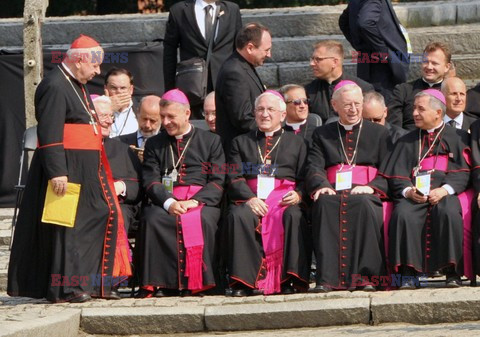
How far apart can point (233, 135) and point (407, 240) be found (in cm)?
195

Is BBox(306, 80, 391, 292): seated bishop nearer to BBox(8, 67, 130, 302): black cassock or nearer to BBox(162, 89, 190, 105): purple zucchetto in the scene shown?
BBox(162, 89, 190, 105): purple zucchetto

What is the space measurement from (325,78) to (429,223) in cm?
220

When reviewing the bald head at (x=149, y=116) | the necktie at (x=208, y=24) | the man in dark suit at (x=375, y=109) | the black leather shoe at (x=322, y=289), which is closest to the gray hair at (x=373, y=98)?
the man in dark suit at (x=375, y=109)

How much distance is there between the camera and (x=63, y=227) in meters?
11.6

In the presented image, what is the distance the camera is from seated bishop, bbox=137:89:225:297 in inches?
462

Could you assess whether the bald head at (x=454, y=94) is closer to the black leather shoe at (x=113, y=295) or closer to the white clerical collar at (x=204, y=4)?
the white clerical collar at (x=204, y=4)

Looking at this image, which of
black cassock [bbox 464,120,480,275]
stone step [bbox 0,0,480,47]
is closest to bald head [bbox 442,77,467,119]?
black cassock [bbox 464,120,480,275]

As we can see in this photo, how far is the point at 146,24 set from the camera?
1758 centimetres

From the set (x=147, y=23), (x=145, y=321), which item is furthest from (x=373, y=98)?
(x=147, y=23)

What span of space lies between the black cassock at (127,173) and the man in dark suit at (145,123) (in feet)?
1.63

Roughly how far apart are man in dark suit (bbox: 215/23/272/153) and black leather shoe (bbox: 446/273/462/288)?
84.8 inches

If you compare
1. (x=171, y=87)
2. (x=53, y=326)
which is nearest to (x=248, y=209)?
(x=53, y=326)

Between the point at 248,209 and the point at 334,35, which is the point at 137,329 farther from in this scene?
the point at 334,35

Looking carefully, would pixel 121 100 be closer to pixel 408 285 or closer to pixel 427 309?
pixel 408 285
